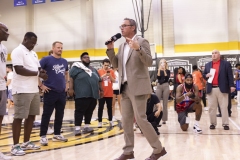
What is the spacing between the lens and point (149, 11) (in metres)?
16.5

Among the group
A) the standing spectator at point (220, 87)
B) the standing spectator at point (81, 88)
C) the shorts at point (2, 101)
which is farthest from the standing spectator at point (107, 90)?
the shorts at point (2, 101)

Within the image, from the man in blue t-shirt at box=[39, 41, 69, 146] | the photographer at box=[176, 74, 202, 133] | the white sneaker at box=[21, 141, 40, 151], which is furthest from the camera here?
the photographer at box=[176, 74, 202, 133]

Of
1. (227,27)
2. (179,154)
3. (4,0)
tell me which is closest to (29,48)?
(179,154)

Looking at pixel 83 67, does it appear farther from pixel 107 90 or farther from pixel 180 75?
pixel 180 75

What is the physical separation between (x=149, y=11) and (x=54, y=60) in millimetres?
12216

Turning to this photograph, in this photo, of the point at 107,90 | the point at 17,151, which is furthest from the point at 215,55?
the point at 17,151

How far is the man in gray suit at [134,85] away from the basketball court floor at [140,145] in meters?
0.48

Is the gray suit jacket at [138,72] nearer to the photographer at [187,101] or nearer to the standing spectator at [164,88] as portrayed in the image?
the photographer at [187,101]

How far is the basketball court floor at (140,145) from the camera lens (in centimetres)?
413

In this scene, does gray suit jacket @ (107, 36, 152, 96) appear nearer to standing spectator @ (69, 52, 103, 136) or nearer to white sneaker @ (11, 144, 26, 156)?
white sneaker @ (11, 144, 26, 156)

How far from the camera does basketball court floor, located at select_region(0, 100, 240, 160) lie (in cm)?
413

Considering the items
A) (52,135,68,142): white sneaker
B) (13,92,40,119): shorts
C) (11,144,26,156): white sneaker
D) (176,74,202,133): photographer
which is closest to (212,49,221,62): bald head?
(176,74,202,133): photographer

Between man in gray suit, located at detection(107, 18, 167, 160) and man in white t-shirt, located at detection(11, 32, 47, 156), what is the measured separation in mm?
1429

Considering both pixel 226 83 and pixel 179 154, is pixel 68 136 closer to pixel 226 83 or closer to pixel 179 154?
pixel 179 154
